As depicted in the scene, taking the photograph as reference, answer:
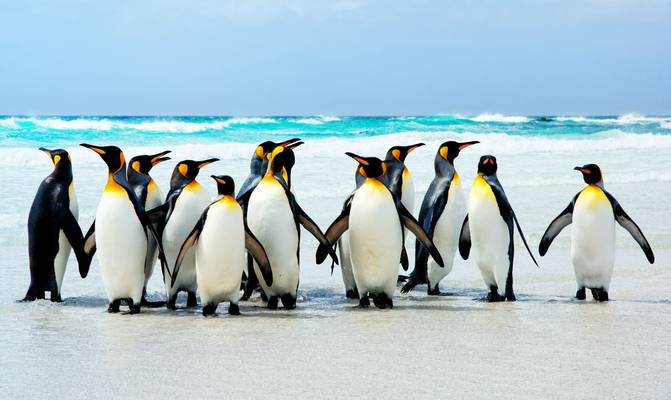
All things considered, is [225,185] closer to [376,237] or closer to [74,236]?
[376,237]

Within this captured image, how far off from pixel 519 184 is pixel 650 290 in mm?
7388

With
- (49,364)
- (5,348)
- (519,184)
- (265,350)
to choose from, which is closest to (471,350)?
(265,350)

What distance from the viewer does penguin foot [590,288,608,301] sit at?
6023mm

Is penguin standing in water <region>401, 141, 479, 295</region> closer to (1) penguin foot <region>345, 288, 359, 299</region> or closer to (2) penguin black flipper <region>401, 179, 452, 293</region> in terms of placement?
(2) penguin black flipper <region>401, 179, 452, 293</region>

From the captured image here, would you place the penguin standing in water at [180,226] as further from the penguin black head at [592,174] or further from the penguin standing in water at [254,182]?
the penguin black head at [592,174]

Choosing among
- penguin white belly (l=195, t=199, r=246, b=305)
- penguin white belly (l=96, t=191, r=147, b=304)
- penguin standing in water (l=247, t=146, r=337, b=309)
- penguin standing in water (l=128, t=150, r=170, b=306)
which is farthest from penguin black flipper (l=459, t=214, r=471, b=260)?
penguin white belly (l=96, t=191, r=147, b=304)

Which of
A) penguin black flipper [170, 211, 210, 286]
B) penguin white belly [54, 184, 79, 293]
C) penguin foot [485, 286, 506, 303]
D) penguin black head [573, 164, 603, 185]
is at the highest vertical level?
penguin black head [573, 164, 603, 185]

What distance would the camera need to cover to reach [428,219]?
6832 mm

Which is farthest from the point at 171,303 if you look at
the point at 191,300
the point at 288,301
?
the point at 288,301

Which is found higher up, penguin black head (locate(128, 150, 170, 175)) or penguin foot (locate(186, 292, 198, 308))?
penguin black head (locate(128, 150, 170, 175))

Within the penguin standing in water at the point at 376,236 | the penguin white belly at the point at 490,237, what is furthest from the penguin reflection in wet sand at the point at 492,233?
the penguin standing in water at the point at 376,236

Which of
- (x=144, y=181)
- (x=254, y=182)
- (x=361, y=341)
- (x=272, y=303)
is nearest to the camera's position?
(x=361, y=341)

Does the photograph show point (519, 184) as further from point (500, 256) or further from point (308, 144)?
point (308, 144)

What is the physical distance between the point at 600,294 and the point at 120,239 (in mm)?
3204
